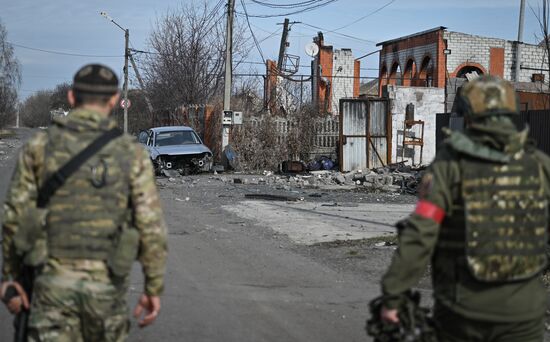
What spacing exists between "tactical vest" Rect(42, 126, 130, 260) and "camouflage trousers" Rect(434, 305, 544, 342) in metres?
1.54

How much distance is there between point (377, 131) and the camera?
88.3 ft

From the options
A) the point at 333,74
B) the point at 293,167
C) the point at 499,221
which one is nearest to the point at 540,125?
the point at 293,167

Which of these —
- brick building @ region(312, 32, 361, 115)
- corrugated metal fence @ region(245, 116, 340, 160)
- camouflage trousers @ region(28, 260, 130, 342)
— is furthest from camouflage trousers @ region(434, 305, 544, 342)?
brick building @ region(312, 32, 361, 115)

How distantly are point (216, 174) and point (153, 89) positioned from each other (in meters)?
19.6

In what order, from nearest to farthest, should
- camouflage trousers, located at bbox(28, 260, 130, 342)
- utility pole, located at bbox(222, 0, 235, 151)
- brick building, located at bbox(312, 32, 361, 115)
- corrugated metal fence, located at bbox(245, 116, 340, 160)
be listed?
camouflage trousers, located at bbox(28, 260, 130, 342) → utility pole, located at bbox(222, 0, 235, 151) → corrugated metal fence, located at bbox(245, 116, 340, 160) → brick building, located at bbox(312, 32, 361, 115)

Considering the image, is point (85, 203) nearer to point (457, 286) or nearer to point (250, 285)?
point (457, 286)

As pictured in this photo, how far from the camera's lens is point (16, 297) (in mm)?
3521

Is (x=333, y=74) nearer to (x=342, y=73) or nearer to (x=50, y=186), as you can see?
(x=342, y=73)

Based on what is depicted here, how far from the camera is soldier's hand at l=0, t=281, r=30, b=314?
352 centimetres

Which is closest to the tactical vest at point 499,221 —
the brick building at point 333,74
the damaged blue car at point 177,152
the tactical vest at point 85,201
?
the tactical vest at point 85,201

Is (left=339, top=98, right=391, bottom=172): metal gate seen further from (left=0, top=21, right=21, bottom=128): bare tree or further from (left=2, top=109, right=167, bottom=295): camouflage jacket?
(left=0, top=21, right=21, bottom=128): bare tree

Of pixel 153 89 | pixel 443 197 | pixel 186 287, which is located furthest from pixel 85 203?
pixel 153 89

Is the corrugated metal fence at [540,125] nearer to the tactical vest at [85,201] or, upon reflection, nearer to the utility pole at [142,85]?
the tactical vest at [85,201]

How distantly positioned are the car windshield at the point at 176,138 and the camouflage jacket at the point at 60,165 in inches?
908
